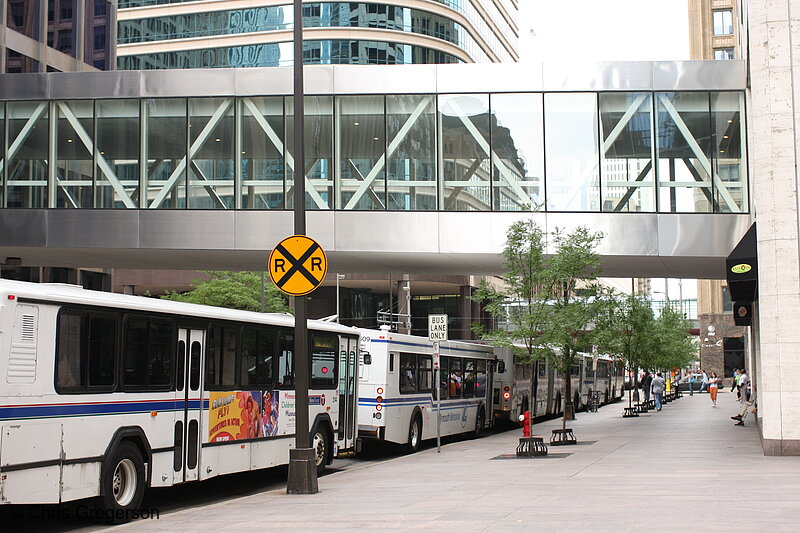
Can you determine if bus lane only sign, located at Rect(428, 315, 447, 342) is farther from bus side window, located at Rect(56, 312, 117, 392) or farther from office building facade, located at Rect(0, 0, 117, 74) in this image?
office building facade, located at Rect(0, 0, 117, 74)

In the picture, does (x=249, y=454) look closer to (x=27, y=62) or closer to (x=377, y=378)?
(x=377, y=378)

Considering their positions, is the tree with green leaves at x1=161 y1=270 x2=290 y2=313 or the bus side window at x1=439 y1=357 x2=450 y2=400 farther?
the tree with green leaves at x1=161 y1=270 x2=290 y2=313

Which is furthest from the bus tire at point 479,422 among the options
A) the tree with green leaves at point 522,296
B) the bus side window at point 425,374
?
the tree with green leaves at point 522,296

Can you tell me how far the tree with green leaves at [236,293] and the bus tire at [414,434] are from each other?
35.8 meters

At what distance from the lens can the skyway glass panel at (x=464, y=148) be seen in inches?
1144

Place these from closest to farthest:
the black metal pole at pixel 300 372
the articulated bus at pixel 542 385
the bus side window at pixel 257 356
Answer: the black metal pole at pixel 300 372 < the bus side window at pixel 257 356 < the articulated bus at pixel 542 385

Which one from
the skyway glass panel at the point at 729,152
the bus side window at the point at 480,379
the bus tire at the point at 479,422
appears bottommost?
the bus tire at the point at 479,422

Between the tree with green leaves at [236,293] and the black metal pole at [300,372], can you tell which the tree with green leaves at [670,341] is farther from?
the black metal pole at [300,372]

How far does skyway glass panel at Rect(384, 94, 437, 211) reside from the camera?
2916cm

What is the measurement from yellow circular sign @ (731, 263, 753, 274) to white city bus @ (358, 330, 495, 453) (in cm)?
779

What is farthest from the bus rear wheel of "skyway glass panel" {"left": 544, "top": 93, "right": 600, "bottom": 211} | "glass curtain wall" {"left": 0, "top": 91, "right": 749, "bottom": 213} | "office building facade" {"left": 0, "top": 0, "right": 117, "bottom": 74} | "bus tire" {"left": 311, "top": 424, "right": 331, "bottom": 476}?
"office building facade" {"left": 0, "top": 0, "right": 117, "bottom": 74}

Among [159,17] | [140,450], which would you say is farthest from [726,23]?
[140,450]

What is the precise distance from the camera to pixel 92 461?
1211 cm

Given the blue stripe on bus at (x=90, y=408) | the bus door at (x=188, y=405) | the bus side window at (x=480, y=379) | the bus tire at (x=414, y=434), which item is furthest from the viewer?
the bus side window at (x=480, y=379)
